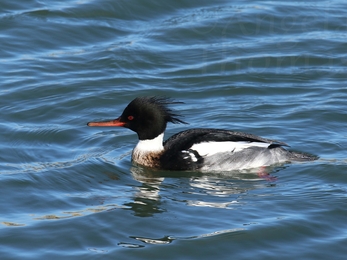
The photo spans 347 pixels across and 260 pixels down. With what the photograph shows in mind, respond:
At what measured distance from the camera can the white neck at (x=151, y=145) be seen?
1103 cm

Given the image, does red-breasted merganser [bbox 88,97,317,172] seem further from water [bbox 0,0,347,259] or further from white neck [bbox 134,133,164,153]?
water [bbox 0,0,347,259]

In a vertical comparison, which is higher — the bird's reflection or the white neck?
the white neck

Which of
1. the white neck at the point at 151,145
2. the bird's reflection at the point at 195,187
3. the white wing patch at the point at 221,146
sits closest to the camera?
the bird's reflection at the point at 195,187

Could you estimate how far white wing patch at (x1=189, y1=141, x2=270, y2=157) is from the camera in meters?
10.8

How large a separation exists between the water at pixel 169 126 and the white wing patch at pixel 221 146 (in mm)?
344

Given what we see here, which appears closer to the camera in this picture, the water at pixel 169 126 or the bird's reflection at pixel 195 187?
the water at pixel 169 126

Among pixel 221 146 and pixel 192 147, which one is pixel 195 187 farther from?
pixel 221 146

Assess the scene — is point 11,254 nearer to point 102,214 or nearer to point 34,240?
point 34,240

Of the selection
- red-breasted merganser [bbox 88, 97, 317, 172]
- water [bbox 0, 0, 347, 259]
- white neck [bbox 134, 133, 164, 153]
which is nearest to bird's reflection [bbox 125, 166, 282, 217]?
water [bbox 0, 0, 347, 259]

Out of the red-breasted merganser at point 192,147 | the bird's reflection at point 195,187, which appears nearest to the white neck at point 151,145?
the red-breasted merganser at point 192,147

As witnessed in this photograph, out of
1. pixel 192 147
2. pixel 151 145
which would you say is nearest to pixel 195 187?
pixel 192 147

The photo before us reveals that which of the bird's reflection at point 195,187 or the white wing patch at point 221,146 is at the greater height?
the white wing patch at point 221,146

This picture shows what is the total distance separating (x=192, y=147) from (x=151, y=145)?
0.61 m

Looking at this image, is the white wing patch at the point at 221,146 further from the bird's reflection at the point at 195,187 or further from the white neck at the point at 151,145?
the white neck at the point at 151,145
